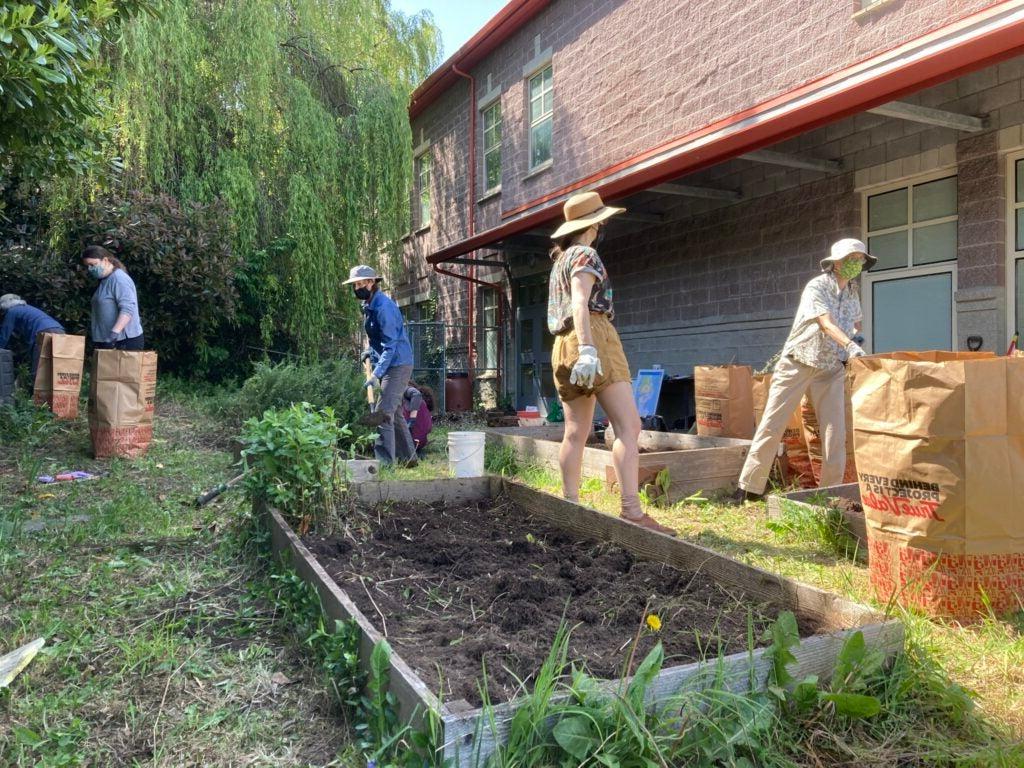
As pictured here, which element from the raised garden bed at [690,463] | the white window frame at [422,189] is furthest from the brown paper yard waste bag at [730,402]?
the white window frame at [422,189]

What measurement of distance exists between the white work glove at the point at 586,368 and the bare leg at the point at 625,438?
18cm

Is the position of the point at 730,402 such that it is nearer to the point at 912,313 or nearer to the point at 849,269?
the point at 849,269

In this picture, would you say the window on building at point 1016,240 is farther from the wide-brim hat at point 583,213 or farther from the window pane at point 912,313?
the wide-brim hat at point 583,213

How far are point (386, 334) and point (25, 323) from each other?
473cm

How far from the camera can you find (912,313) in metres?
6.52

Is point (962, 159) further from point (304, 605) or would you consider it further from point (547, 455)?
point (304, 605)

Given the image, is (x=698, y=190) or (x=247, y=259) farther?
(x=247, y=259)

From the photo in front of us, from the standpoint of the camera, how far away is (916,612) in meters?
2.87

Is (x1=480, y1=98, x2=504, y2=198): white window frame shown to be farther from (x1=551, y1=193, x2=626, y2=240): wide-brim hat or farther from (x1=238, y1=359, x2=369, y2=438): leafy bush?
(x1=551, y1=193, x2=626, y2=240): wide-brim hat

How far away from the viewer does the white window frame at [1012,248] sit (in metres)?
5.63

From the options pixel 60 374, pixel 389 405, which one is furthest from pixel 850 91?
pixel 60 374

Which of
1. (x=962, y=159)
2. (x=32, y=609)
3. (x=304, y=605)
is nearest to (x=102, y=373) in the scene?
(x=32, y=609)

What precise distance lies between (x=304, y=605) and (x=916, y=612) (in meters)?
2.33

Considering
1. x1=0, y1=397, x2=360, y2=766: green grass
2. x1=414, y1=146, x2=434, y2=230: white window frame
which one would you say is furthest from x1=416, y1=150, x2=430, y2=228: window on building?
x1=0, y1=397, x2=360, y2=766: green grass
